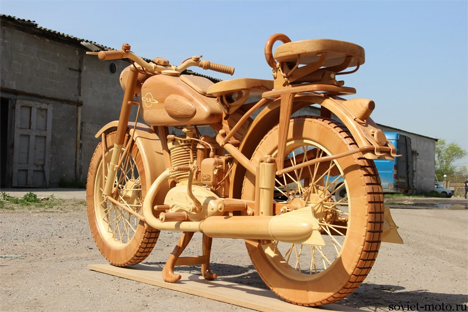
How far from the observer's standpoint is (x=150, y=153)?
17.1 ft

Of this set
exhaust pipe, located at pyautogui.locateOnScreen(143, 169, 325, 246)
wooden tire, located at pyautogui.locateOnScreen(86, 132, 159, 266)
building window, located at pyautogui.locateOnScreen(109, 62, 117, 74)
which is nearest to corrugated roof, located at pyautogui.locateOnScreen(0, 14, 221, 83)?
building window, located at pyautogui.locateOnScreen(109, 62, 117, 74)

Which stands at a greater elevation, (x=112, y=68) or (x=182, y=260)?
(x=112, y=68)

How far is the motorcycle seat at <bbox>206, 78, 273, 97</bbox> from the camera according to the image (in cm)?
420

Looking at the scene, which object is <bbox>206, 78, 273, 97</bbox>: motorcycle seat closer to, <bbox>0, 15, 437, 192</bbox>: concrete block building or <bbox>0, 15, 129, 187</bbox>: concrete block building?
<bbox>0, 15, 129, 187</bbox>: concrete block building

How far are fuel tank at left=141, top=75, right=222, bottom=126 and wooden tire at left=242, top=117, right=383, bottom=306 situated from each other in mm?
668

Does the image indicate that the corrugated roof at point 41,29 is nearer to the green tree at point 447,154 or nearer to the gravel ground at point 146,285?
the gravel ground at point 146,285

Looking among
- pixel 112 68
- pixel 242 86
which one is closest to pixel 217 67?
pixel 242 86

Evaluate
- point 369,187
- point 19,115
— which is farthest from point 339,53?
point 19,115

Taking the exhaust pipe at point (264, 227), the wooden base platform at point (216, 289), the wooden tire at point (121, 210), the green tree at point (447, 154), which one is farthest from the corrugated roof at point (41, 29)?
the green tree at point (447, 154)

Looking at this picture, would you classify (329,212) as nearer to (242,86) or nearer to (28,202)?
(242,86)

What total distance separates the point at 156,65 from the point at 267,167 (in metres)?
1.97

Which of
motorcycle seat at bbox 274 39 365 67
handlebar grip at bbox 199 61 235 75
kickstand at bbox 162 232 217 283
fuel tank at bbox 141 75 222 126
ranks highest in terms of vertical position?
handlebar grip at bbox 199 61 235 75

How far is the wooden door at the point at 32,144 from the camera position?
15719mm

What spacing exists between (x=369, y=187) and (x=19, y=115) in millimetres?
Result: 14266
